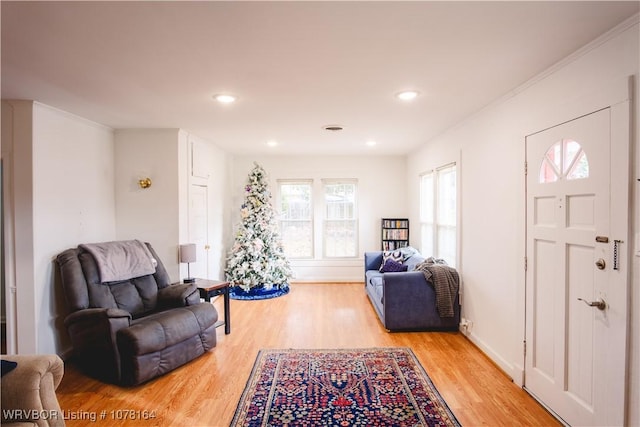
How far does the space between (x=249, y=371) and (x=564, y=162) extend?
3.01 metres

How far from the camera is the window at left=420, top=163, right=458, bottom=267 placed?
4.46 m

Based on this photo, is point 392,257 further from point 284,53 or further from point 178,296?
point 284,53

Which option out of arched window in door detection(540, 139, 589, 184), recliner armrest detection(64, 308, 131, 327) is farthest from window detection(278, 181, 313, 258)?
arched window in door detection(540, 139, 589, 184)

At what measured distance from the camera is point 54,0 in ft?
5.11

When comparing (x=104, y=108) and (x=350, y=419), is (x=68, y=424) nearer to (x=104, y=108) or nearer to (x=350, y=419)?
(x=350, y=419)

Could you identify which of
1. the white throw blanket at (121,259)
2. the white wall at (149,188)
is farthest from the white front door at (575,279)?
the white wall at (149,188)

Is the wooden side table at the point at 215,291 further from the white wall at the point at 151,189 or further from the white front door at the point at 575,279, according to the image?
the white front door at the point at 575,279

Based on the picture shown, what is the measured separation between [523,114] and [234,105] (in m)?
2.49

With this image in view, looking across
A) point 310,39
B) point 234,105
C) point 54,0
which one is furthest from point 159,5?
point 234,105

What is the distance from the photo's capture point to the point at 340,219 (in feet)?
22.2

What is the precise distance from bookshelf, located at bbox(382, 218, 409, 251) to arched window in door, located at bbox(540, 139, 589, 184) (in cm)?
395

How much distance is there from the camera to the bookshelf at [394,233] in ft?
21.2

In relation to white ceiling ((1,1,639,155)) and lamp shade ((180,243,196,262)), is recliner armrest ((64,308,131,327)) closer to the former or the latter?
lamp shade ((180,243,196,262))

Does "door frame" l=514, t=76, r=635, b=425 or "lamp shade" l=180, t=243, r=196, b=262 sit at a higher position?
"door frame" l=514, t=76, r=635, b=425
